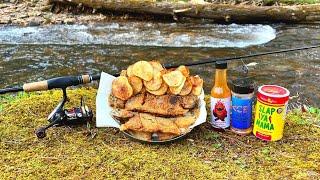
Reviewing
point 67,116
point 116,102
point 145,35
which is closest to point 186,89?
point 116,102

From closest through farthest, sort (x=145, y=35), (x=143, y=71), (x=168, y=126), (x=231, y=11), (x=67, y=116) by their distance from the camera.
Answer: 1. (x=168, y=126)
2. (x=143, y=71)
3. (x=67, y=116)
4. (x=145, y=35)
5. (x=231, y=11)

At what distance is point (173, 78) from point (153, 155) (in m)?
0.60

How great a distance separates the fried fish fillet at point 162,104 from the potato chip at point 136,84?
0.16 ft

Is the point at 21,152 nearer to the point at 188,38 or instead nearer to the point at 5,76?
the point at 5,76

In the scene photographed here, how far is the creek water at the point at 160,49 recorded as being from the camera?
7496 mm

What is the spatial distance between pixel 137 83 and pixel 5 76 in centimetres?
515

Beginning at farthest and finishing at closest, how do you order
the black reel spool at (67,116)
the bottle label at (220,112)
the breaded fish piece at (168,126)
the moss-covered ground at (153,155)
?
the black reel spool at (67,116), the bottle label at (220,112), the breaded fish piece at (168,126), the moss-covered ground at (153,155)

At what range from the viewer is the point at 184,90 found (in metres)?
3.28

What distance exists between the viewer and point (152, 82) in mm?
3260

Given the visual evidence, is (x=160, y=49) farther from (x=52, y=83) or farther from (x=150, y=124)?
(x=150, y=124)

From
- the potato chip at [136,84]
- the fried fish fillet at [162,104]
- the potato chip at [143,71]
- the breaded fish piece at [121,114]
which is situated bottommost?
the breaded fish piece at [121,114]

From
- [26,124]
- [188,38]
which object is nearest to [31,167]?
[26,124]

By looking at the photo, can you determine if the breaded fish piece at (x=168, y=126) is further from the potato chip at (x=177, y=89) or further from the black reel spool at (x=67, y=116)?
the black reel spool at (x=67, y=116)

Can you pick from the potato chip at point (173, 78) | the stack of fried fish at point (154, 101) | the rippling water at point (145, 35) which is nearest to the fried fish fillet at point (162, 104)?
the stack of fried fish at point (154, 101)
